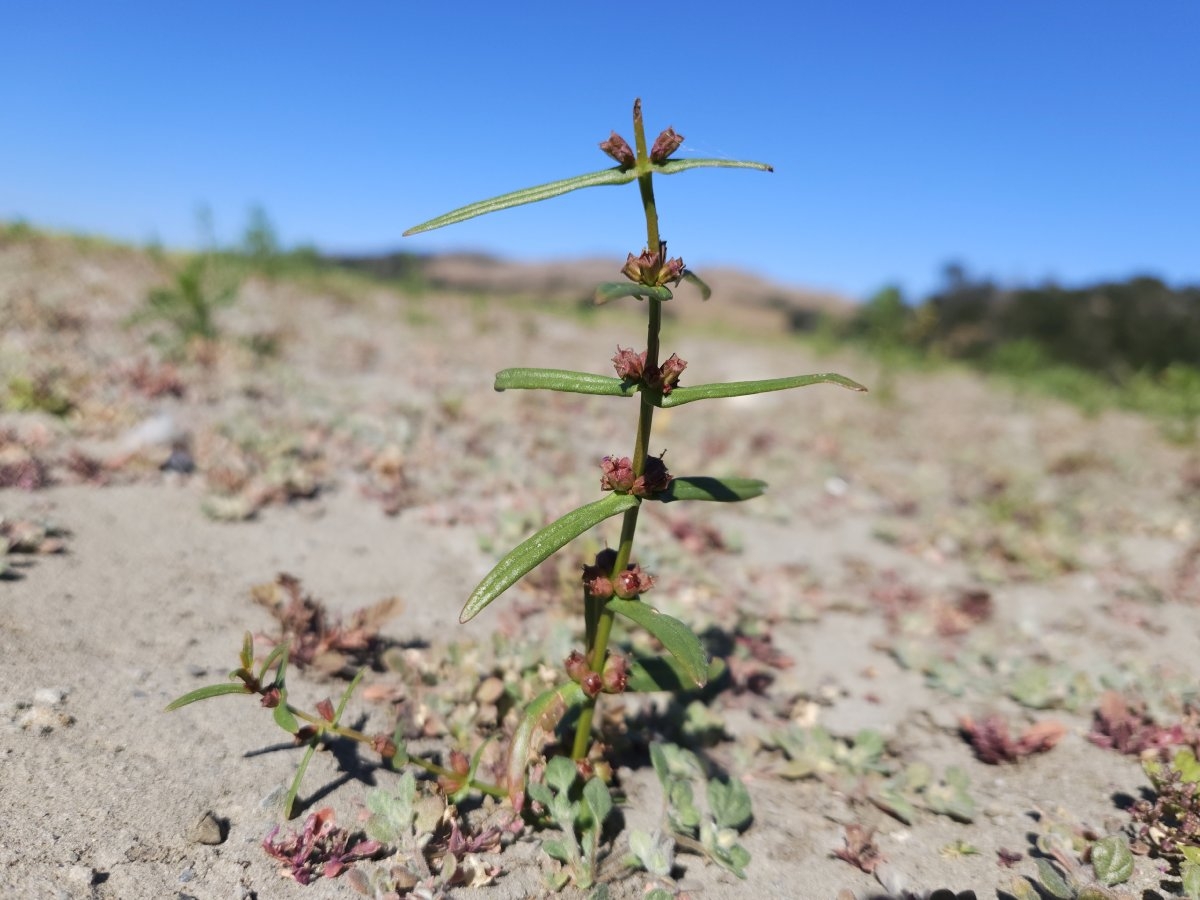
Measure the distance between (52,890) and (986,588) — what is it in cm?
430

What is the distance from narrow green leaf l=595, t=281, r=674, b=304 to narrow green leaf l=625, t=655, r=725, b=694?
44.1 inches

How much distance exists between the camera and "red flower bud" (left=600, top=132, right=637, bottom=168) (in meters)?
1.65

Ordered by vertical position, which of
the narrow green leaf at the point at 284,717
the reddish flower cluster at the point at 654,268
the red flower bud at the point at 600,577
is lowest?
the narrow green leaf at the point at 284,717

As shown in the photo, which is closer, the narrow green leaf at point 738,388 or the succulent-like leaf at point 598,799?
the narrow green leaf at point 738,388

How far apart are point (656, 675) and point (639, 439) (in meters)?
0.75

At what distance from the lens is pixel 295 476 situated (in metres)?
4.13

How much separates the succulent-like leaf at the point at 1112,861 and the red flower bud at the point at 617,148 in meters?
2.08

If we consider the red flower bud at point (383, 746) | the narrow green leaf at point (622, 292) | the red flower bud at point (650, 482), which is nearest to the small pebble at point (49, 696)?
the red flower bud at point (383, 746)

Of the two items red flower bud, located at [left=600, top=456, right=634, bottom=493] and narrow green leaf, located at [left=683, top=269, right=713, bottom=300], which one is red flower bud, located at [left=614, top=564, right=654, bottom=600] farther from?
narrow green leaf, located at [left=683, top=269, right=713, bottom=300]

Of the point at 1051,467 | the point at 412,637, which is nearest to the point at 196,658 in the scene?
the point at 412,637

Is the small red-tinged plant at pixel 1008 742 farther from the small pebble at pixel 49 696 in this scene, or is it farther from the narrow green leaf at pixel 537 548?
the small pebble at pixel 49 696

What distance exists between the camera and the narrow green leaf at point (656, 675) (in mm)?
2195

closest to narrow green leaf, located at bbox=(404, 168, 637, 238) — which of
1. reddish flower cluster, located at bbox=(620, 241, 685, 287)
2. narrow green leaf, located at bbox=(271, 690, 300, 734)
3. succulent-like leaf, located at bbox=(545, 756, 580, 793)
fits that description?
reddish flower cluster, located at bbox=(620, 241, 685, 287)

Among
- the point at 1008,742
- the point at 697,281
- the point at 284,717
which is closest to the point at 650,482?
the point at 697,281
